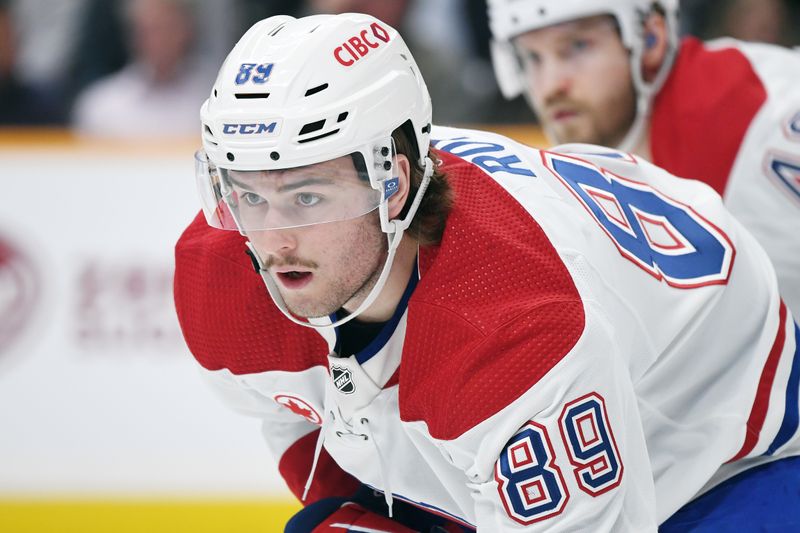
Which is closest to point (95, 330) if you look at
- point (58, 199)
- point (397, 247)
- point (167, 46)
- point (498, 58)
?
point (58, 199)

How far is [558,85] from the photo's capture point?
276 centimetres

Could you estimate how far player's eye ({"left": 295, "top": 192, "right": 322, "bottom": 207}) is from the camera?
171 cm

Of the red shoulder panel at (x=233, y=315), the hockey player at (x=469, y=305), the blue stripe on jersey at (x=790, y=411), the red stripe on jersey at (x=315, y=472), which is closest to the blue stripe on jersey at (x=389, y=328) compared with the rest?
the hockey player at (x=469, y=305)

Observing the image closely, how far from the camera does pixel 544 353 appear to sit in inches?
62.8

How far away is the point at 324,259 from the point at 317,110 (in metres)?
0.22

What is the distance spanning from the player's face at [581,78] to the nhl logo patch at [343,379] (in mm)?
1100

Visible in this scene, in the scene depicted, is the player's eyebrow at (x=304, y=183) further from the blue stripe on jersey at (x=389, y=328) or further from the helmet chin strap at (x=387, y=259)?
the blue stripe on jersey at (x=389, y=328)

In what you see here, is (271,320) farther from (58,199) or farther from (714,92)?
(58,199)

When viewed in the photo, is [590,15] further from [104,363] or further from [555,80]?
[104,363]

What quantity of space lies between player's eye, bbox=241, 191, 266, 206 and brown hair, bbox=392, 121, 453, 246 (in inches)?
8.2

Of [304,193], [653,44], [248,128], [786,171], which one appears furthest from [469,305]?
[653,44]

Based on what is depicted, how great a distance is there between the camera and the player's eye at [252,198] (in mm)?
1734

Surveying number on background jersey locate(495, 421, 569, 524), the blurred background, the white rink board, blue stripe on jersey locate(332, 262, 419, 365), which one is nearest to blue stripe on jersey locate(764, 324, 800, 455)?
number on background jersey locate(495, 421, 569, 524)

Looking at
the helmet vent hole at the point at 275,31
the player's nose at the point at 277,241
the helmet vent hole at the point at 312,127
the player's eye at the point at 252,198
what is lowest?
the player's nose at the point at 277,241
